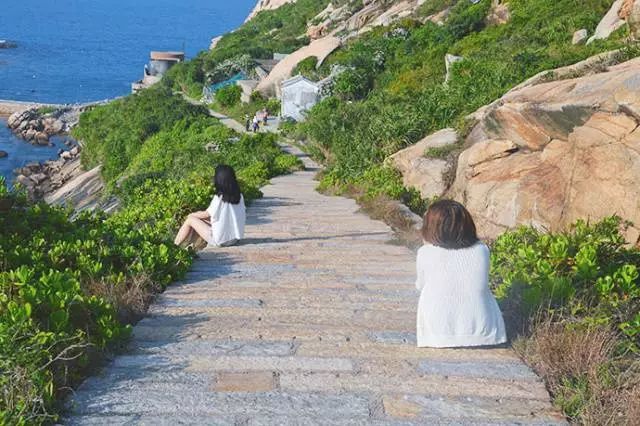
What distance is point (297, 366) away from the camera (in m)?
4.36

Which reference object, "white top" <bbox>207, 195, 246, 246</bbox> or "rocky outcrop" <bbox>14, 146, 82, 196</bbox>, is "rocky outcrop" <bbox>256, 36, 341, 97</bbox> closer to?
"rocky outcrop" <bbox>14, 146, 82, 196</bbox>

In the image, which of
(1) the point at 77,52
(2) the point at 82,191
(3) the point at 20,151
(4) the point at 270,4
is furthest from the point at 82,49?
(2) the point at 82,191

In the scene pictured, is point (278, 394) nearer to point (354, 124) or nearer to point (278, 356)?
point (278, 356)

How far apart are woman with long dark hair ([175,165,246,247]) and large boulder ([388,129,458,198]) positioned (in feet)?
16.0

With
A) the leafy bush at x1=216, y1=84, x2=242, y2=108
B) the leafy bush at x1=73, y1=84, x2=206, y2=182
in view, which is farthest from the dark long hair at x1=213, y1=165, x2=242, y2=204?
the leafy bush at x1=216, y1=84, x2=242, y2=108

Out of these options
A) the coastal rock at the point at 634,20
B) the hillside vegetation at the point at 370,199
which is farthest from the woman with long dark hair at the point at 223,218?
the coastal rock at the point at 634,20

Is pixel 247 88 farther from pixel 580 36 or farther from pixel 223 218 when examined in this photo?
pixel 223 218

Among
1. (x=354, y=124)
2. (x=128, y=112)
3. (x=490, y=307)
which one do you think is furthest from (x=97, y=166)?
(x=490, y=307)

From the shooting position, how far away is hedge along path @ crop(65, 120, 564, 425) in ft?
12.4

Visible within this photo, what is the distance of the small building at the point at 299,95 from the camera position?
34531 mm

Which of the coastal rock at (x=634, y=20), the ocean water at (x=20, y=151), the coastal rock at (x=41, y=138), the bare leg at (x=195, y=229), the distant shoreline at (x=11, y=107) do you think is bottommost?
the bare leg at (x=195, y=229)

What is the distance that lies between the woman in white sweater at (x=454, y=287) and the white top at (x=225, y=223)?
14.0 ft

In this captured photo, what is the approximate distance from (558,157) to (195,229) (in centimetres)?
447

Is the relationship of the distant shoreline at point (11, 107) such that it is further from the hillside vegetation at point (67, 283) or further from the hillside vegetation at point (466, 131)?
the hillside vegetation at point (67, 283)
